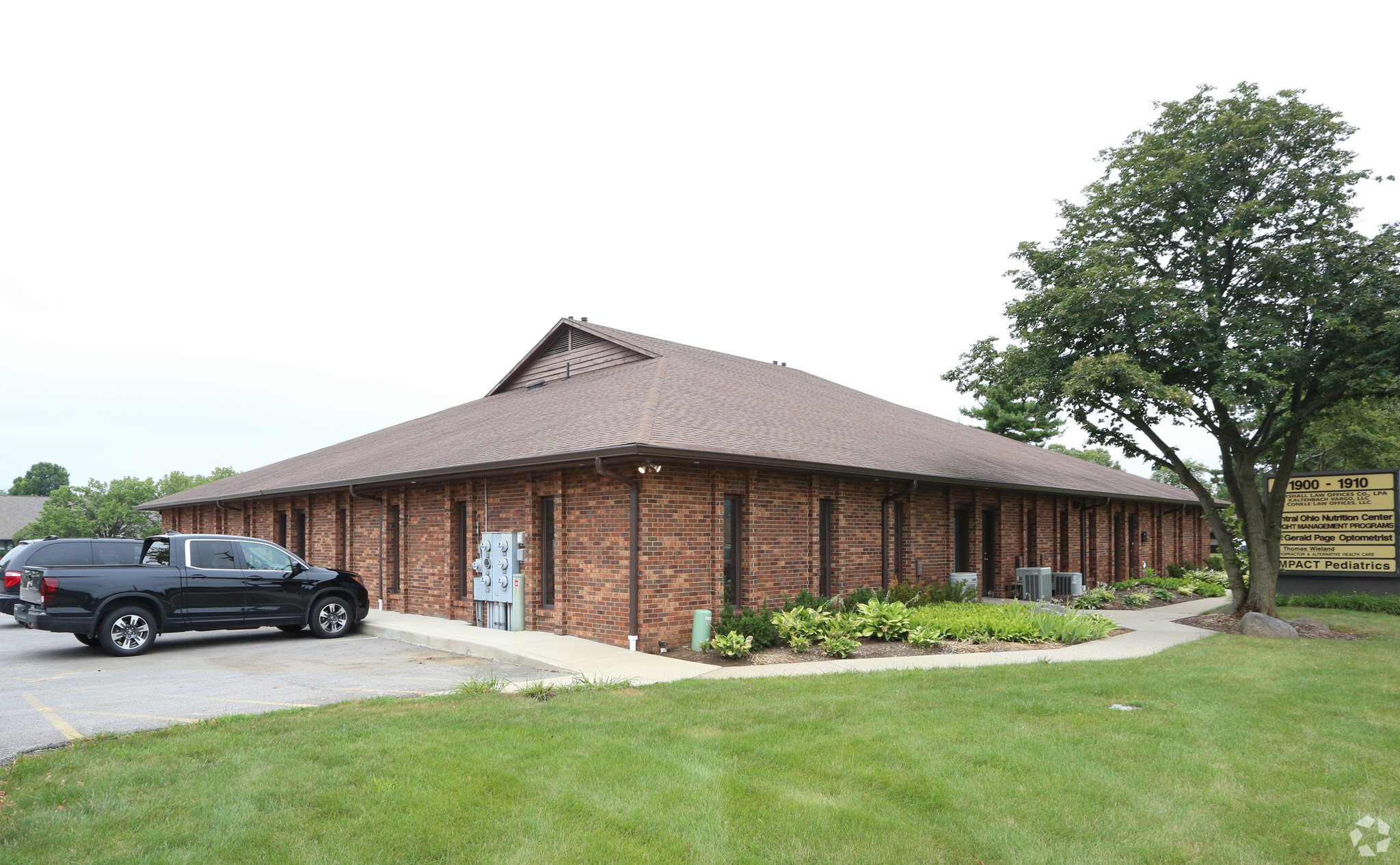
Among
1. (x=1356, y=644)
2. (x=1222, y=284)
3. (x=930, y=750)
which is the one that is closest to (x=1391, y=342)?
(x=1222, y=284)

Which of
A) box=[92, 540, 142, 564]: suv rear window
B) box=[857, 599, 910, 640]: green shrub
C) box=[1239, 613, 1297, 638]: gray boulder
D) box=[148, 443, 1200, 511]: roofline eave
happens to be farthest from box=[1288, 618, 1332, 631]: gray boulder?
box=[92, 540, 142, 564]: suv rear window

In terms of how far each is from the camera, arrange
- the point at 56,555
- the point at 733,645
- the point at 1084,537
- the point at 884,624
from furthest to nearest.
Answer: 1. the point at 1084,537
2. the point at 56,555
3. the point at 884,624
4. the point at 733,645

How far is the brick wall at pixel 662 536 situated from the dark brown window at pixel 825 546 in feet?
0.28

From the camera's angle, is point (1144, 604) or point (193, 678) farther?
point (1144, 604)

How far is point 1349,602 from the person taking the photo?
2036cm

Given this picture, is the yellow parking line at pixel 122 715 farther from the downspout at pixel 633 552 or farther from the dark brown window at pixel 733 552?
the dark brown window at pixel 733 552

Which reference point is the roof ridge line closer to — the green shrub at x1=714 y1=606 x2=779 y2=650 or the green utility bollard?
the green utility bollard

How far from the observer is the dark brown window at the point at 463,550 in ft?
54.6

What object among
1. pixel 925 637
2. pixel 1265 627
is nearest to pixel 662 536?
pixel 925 637

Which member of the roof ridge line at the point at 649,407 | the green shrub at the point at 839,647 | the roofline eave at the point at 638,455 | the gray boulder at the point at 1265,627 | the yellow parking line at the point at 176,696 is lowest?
the gray boulder at the point at 1265,627

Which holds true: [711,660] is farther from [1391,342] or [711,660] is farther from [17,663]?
[1391,342]

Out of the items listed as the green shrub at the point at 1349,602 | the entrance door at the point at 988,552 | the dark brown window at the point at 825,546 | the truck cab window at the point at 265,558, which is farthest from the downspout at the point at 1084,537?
the truck cab window at the point at 265,558

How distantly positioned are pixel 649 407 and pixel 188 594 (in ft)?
25.5

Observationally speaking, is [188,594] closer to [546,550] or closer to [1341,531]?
[546,550]
